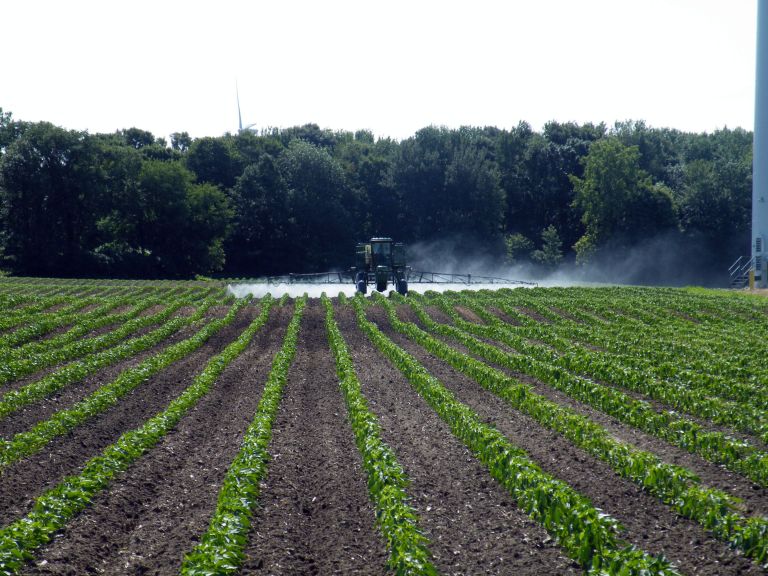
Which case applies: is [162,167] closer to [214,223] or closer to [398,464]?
[214,223]

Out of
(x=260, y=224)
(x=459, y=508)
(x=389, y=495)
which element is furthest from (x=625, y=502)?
(x=260, y=224)

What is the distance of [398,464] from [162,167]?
224ft

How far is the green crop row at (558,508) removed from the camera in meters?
7.32

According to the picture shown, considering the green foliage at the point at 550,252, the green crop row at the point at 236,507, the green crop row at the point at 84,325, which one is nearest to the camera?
the green crop row at the point at 236,507

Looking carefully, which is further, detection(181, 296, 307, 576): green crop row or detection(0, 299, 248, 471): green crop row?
detection(0, 299, 248, 471): green crop row

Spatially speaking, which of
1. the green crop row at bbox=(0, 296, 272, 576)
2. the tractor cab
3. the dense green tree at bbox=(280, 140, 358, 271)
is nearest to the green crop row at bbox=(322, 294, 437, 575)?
the green crop row at bbox=(0, 296, 272, 576)

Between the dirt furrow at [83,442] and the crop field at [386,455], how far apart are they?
6 centimetres

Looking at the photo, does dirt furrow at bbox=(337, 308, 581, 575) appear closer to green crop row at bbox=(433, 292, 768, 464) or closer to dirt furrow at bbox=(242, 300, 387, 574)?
dirt furrow at bbox=(242, 300, 387, 574)

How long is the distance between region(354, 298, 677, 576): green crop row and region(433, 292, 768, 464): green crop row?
298cm

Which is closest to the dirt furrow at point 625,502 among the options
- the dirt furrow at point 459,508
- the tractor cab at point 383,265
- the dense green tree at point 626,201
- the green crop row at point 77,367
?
the dirt furrow at point 459,508

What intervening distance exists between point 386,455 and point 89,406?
7.51 meters

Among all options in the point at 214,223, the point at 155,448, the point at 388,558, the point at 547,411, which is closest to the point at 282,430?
the point at 155,448

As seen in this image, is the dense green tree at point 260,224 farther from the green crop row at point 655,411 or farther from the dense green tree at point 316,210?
the green crop row at point 655,411

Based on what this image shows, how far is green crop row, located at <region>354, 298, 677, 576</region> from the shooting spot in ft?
24.0
